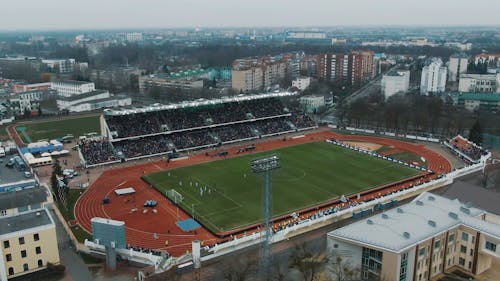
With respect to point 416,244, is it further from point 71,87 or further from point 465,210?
point 71,87

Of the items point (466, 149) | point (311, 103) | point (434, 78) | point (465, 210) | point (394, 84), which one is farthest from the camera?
point (434, 78)

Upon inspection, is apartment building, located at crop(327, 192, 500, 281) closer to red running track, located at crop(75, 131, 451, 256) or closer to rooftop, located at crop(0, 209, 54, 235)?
red running track, located at crop(75, 131, 451, 256)

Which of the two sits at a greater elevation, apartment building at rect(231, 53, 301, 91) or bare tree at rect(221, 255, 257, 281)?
apartment building at rect(231, 53, 301, 91)

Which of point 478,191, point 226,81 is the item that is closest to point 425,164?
point 478,191

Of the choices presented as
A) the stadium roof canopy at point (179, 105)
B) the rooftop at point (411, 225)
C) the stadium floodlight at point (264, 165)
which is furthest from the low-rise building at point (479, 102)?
the stadium floodlight at point (264, 165)

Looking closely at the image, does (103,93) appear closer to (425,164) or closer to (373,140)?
(373,140)

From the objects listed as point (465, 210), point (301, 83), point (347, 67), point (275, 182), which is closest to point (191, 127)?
point (275, 182)

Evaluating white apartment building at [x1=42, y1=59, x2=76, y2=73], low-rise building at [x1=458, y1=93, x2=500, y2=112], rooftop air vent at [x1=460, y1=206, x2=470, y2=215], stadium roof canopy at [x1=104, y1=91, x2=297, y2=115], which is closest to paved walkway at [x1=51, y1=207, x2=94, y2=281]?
stadium roof canopy at [x1=104, y1=91, x2=297, y2=115]
